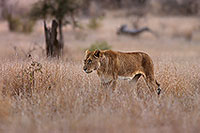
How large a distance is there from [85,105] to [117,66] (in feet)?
4.25

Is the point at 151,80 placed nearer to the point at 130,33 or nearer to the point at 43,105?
the point at 43,105

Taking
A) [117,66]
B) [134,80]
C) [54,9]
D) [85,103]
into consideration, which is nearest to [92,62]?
[117,66]

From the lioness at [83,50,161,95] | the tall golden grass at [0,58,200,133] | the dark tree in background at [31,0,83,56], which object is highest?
the dark tree in background at [31,0,83,56]

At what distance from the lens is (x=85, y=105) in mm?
6270

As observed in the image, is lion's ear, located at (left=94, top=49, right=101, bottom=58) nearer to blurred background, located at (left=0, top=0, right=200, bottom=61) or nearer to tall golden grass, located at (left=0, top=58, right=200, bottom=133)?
tall golden grass, located at (left=0, top=58, right=200, bottom=133)

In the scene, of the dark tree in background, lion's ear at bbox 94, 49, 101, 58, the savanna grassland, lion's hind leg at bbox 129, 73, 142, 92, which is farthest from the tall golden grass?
the dark tree in background

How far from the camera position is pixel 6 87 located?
23.9ft

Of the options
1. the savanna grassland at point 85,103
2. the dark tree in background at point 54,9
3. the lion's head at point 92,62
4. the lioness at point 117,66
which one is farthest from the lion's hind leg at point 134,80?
the dark tree in background at point 54,9

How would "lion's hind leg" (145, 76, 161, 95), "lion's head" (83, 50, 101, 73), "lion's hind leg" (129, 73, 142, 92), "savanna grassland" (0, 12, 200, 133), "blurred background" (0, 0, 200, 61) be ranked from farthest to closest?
"blurred background" (0, 0, 200, 61)
"lion's hind leg" (129, 73, 142, 92)
"lion's hind leg" (145, 76, 161, 95)
"lion's head" (83, 50, 101, 73)
"savanna grassland" (0, 12, 200, 133)

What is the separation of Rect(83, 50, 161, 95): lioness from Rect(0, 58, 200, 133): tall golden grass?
321mm

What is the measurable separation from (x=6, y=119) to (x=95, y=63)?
2.08 metres

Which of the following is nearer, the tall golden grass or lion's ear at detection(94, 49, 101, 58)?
the tall golden grass

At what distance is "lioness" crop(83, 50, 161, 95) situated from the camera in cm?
684

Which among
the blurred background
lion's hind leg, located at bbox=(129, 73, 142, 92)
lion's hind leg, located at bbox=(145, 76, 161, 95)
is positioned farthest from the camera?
the blurred background
